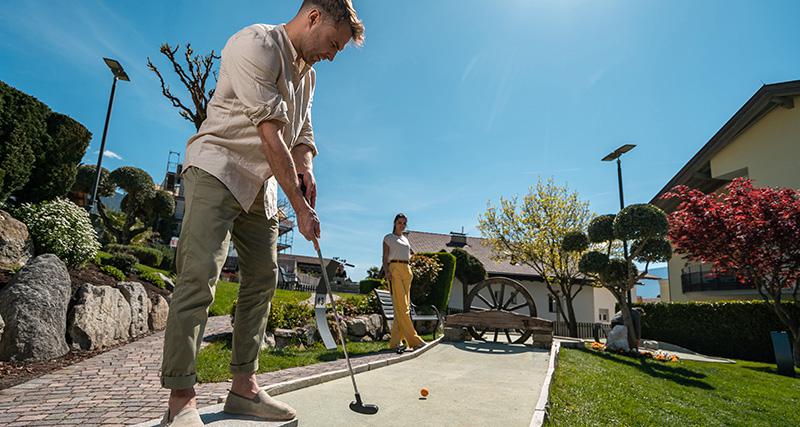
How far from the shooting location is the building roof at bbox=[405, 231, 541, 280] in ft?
74.5

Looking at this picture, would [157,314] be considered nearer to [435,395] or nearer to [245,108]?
[435,395]

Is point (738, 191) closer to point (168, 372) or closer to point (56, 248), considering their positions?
point (168, 372)

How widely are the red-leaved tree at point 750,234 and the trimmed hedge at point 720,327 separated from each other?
2.61 m

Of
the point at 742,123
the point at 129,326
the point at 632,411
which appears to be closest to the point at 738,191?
the point at 742,123

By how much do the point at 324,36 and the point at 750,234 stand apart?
10722 mm

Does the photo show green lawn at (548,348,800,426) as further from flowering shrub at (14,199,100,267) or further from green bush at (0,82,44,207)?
green bush at (0,82,44,207)

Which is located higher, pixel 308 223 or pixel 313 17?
pixel 313 17

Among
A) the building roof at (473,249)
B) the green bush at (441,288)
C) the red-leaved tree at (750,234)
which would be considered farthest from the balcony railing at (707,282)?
the green bush at (441,288)

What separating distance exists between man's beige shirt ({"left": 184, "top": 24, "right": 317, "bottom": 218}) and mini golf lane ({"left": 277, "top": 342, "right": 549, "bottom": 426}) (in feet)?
4.19

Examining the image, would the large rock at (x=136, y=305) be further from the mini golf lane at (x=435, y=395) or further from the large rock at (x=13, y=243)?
the mini golf lane at (x=435, y=395)

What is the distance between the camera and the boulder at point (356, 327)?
714 centimetres

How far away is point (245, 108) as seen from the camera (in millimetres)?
1578

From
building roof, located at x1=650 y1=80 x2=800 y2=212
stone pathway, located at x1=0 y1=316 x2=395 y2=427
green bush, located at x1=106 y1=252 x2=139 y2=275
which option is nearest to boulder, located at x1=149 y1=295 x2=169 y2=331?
green bush, located at x1=106 y1=252 x2=139 y2=275

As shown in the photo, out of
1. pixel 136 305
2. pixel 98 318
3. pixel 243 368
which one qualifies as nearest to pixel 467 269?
pixel 136 305
